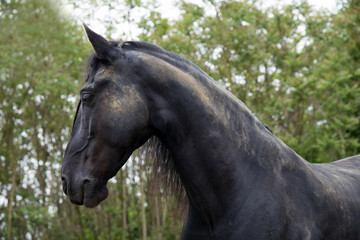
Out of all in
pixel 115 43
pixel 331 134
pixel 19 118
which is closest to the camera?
pixel 115 43

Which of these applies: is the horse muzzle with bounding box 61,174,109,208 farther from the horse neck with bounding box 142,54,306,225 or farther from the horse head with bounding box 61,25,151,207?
the horse neck with bounding box 142,54,306,225

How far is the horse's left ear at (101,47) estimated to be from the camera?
2.18 m

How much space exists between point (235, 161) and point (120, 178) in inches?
362

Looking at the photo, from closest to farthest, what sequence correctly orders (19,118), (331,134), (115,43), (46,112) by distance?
1. (115,43)
2. (331,134)
3. (19,118)
4. (46,112)

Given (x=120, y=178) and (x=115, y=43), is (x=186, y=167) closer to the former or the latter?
(x=115, y=43)

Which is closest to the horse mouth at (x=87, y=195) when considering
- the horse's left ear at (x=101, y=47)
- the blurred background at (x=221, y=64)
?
the horse's left ear at (x=101, y=47)

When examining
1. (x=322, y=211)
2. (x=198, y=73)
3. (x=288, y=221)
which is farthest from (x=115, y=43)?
(x=322, y=211)

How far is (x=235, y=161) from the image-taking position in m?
2.23

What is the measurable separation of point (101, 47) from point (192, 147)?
0.62 meters

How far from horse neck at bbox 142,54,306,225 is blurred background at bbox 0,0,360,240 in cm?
627

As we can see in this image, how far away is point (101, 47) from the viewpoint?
220cm

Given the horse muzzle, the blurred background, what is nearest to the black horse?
the horse muzzle

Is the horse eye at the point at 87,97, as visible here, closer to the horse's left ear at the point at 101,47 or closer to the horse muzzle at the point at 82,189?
the horse's left ear at the point at 101,47

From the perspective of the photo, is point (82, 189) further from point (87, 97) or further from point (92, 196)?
point (87, 97)
